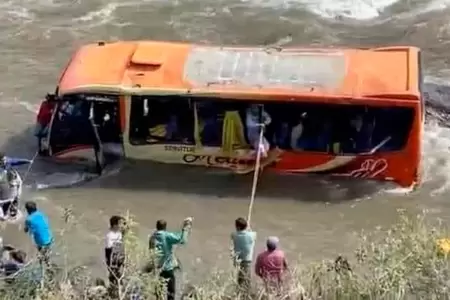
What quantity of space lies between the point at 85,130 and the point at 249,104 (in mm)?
2358

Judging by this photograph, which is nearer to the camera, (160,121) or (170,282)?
(170,282)

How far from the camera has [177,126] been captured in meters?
16.3

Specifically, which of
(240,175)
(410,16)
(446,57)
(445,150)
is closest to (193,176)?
(240,175)

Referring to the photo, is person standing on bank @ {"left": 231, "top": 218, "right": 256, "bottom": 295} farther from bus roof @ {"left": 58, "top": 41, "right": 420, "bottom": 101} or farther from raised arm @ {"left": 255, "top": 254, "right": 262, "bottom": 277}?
bus roof @ {"left": 58, "top": 41, "right": 420, "bottom": 101}

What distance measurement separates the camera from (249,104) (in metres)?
15.9

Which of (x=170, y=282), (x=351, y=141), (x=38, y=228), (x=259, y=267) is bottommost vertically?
(x=351, y=141)

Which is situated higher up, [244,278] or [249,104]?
[244,278]

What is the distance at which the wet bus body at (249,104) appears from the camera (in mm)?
15703

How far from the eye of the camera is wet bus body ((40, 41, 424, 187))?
15703 millimetres

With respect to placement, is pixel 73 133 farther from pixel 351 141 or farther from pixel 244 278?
pixel 244 278

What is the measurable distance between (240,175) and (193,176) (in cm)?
65

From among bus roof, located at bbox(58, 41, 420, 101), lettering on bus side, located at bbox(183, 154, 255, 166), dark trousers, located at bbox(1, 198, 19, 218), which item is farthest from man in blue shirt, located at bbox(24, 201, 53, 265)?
lettering on bus side, located at bbox(183, 154, 255, 166)

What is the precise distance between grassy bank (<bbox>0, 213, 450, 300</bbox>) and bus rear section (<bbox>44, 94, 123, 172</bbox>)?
16.1 ft

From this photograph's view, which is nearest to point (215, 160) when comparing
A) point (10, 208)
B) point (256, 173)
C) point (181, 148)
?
point (181, 148)
